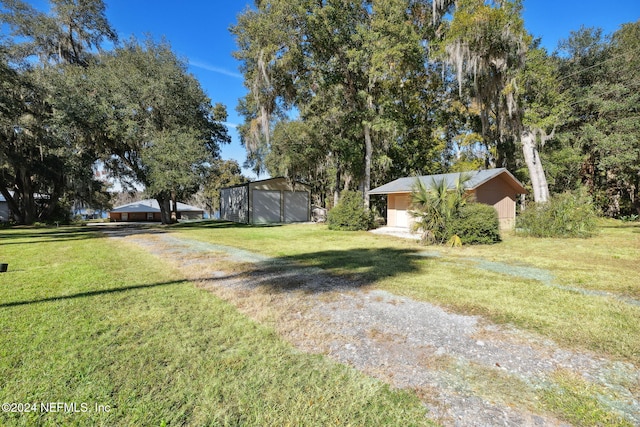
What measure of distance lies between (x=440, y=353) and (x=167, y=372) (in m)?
2.19

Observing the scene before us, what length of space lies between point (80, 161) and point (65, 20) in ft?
34.6

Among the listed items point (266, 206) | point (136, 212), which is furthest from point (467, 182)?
point (136, 212)

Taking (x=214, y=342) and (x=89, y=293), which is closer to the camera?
(x=214, y=342)

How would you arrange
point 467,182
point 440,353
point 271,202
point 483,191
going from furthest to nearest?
point 271,202, point 483,191, point 467,182, point 440,353

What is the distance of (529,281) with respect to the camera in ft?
16.8

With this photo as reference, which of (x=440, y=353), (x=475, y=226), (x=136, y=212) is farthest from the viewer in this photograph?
(x=136, y=212)

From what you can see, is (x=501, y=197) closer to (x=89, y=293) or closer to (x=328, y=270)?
(x=328, y=270)

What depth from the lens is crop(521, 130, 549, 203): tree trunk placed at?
15516 mm

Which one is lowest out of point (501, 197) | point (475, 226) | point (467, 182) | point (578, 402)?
point (578, 402)

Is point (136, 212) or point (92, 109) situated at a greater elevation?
point (92, 109)

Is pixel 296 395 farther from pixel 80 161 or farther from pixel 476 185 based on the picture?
pixel 80 161

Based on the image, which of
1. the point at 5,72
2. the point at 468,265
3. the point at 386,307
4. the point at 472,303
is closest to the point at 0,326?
the point at 386,307

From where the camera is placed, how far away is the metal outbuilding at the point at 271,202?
76.8 ft

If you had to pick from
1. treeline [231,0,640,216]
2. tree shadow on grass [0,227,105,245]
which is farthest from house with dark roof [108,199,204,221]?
tree shadow on grass [0,227,105,245]
